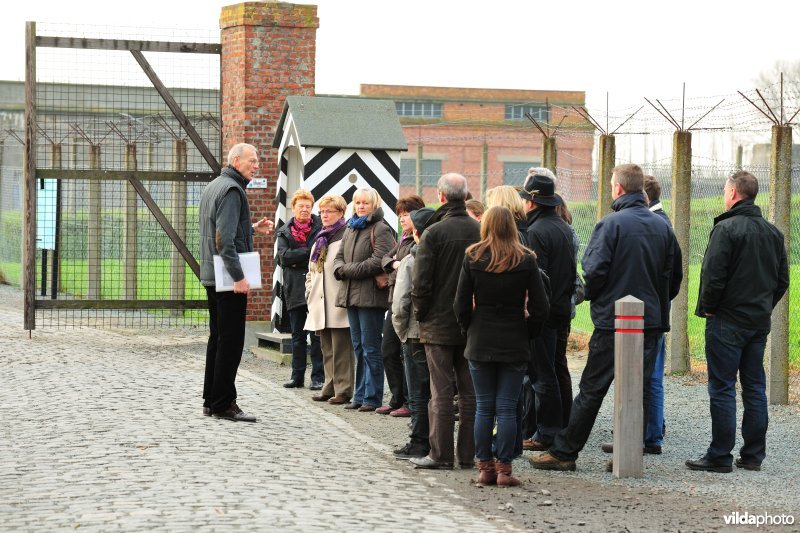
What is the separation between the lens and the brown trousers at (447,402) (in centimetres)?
852

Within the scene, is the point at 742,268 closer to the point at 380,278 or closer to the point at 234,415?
the point at 380,278

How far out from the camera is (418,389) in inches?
354

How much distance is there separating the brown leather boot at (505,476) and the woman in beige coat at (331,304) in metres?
3.69

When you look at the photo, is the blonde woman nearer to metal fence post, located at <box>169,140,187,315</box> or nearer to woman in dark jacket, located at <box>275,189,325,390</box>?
woman in dark jacket, located at <box>275,189,325,390</box>

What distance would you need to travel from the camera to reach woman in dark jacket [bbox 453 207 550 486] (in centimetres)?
781

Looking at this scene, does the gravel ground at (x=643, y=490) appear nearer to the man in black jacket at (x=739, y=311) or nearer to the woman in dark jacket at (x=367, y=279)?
the man in black jacket at (x=739, y=311)

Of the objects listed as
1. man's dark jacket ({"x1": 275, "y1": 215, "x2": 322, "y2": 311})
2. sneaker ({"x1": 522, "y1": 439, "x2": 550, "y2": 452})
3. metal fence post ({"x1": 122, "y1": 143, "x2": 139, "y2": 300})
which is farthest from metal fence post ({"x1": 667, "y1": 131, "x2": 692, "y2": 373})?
metal fence post ({"x1": 122, "y1": 143, "x2": 139, "y2": 300})

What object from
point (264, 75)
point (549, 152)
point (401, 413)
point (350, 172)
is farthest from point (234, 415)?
point (264, 75)

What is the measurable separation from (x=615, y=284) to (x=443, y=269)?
117 cm

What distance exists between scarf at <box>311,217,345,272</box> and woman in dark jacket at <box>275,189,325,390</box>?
0.60 meters

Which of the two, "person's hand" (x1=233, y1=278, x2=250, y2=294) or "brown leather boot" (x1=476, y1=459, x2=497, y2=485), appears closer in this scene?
"brown leather boot" (x1=476, y1=459, x2=497, y2=485)

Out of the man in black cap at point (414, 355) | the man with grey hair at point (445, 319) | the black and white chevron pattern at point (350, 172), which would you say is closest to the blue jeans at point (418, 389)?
the man in black cap at point (414, 355)

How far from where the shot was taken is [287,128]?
15.1 metres

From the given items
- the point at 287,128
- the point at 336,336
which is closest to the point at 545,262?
the point at 336,336
